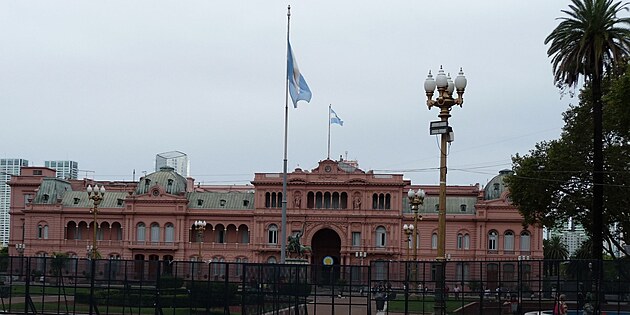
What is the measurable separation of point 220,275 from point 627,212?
1310 inches

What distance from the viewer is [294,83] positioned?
43.7 m

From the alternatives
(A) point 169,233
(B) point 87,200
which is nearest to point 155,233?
(A) point 169,233

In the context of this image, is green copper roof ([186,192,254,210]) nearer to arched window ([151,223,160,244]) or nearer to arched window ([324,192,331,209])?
arched window ([151,223,160,244])

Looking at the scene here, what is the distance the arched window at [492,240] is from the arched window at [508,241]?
98 centimetres

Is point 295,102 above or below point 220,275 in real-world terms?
above

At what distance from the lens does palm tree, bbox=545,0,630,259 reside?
4638 centimetres

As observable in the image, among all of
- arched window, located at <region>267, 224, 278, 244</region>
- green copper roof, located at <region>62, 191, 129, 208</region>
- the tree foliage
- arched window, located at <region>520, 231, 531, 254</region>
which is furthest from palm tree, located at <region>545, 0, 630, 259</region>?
green copper roof, located at <region>62, 191, 129, 208</region>

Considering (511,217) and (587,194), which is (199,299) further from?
(511,217)

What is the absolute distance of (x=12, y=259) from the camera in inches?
1506

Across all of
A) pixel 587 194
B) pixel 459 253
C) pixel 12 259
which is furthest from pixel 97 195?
pixel 459 253

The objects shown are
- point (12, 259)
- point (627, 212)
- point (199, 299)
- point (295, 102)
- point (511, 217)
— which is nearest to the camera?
point (199, 299)

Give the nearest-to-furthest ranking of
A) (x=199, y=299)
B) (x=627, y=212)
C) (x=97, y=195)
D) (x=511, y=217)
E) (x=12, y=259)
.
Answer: (x=199, y=299)
(x=12, y=259)
(x=97, y=195)
(x=627, y=212)
(x=511, y=217)

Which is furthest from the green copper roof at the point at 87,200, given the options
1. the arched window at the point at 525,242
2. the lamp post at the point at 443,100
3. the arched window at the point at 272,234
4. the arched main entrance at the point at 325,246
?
the lamp post at the point at 443,100

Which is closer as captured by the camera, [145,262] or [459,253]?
[145,262]
